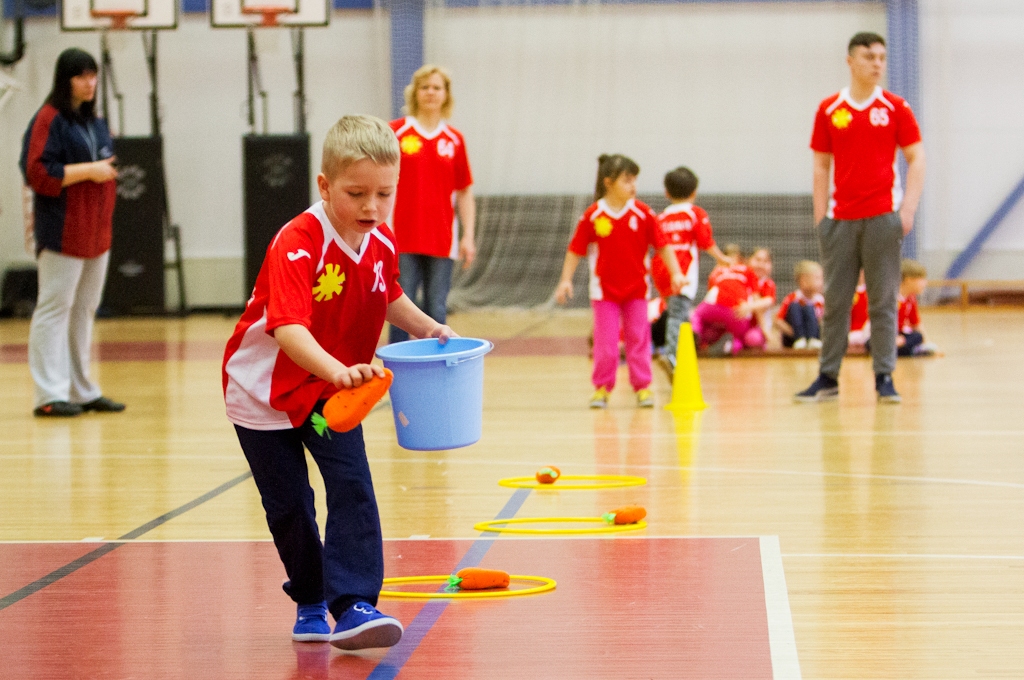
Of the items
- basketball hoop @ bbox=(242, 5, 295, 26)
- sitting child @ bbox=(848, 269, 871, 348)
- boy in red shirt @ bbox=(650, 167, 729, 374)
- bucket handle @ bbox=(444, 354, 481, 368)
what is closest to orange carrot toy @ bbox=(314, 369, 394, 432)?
bucket handle @ bbox=(444, 354, 481, 368)

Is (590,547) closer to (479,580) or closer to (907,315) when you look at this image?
(479,580)

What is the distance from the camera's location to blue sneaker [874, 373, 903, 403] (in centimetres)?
616

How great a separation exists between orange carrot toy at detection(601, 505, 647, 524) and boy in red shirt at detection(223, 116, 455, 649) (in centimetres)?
115

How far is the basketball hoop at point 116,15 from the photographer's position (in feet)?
43.1

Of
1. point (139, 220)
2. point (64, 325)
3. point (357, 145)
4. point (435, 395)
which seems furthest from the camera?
point (139, 220)

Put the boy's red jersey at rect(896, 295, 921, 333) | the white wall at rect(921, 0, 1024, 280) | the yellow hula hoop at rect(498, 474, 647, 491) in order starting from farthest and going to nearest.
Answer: the white wall at rect(921, 0, 1024, 280) < the boy's red jersey at rect(896, 295, 921, 333) < the yellow hula hoop at rect(498, 474, 647, 491)

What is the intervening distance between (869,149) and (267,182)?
9030 millimetres

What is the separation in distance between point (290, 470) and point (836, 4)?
1276cm

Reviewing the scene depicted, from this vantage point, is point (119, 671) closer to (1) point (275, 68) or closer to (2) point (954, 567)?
(2) point (954, 567)

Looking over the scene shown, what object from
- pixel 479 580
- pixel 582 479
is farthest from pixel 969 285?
pixel 479 580

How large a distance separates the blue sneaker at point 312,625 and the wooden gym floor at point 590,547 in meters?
0.03

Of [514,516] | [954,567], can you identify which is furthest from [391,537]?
[954,567]

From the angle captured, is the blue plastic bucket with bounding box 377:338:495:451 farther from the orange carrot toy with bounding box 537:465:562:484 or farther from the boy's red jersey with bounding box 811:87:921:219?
the boy's red jersey with bounding box 811:87:921:219

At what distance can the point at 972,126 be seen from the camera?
547 inches
